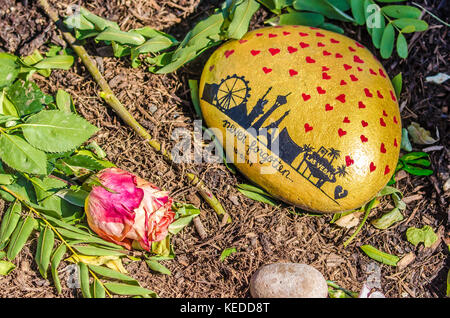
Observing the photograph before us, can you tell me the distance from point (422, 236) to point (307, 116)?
0.86m

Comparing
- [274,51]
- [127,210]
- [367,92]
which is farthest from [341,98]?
[127,210]

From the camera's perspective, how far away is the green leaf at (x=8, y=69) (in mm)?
2074

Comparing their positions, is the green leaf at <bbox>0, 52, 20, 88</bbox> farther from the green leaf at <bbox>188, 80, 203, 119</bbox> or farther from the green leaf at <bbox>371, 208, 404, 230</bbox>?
the green leaf at <bbox>371, 208, 404, 230</bbox>

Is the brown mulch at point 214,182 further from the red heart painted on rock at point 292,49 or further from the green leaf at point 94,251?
the red heart painted on rock at point 292,49

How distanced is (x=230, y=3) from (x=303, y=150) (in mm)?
812

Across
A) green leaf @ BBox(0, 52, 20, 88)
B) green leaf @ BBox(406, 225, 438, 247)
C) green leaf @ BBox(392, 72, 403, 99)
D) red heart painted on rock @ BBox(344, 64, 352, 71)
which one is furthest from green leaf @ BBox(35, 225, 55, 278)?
green leaf @ BBox(392, 72, 403, 99)

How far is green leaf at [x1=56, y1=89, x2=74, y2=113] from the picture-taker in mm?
2125

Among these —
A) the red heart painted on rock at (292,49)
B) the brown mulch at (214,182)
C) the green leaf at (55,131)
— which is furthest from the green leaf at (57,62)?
the red heart painted on rock at (292,49)

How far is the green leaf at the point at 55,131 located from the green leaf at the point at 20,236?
1.23ft

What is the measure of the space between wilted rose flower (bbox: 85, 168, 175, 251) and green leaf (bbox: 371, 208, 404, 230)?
1008mm

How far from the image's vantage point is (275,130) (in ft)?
6.36

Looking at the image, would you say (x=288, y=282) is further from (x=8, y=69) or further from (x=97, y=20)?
(x=8, y=69)

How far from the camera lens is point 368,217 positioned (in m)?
2.20

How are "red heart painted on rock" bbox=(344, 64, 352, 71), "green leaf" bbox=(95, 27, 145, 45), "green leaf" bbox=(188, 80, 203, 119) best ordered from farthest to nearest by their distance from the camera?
"green leaf" bbox=(188, 80, 203, 119), "green leaf" bbox=(95, 27, 145, 45), "red heart painted on rock" bbox=(344, 64, 352, 71)
